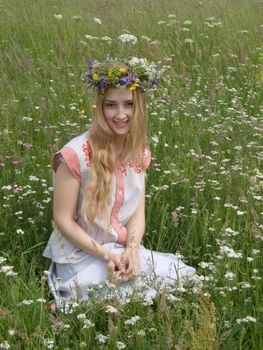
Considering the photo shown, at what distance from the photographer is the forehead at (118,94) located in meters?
3.32

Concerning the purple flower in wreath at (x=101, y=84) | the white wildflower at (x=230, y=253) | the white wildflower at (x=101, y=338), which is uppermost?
the purple flower in wreath at (x=101, y=84)

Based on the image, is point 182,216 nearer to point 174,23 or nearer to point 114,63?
point 114,63

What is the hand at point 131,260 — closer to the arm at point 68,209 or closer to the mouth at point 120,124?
the arm at point 68,209

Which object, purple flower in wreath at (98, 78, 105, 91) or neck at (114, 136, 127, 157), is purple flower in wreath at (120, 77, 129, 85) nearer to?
purple flower in wreath at (98, 78, 105, 91)

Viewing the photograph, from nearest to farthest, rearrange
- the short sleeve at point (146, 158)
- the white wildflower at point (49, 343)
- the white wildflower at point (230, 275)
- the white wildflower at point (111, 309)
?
the white wildflower at point (49, 343) < the white wildflower at point (111, 309) < the white wildflower at point (230, 275) < the short sleeve at point (146, 158)

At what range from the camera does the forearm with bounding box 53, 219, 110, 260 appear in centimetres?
326

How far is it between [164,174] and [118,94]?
1.03 meters

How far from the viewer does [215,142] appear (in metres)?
4.56

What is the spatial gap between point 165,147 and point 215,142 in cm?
34

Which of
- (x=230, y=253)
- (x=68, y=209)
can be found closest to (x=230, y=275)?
(x=230, y=253)

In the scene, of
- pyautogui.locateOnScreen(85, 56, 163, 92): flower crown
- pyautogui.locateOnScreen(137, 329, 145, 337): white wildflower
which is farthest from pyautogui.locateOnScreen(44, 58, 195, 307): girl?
pyautogui.locateOnScreen(137, 329, 145, 337): white wildflower

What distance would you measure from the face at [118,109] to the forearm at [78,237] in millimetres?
504

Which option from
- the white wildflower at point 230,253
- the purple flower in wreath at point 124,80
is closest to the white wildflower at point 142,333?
the white wildflower at point 230,253

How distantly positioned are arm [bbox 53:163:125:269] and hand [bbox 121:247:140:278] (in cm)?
12
